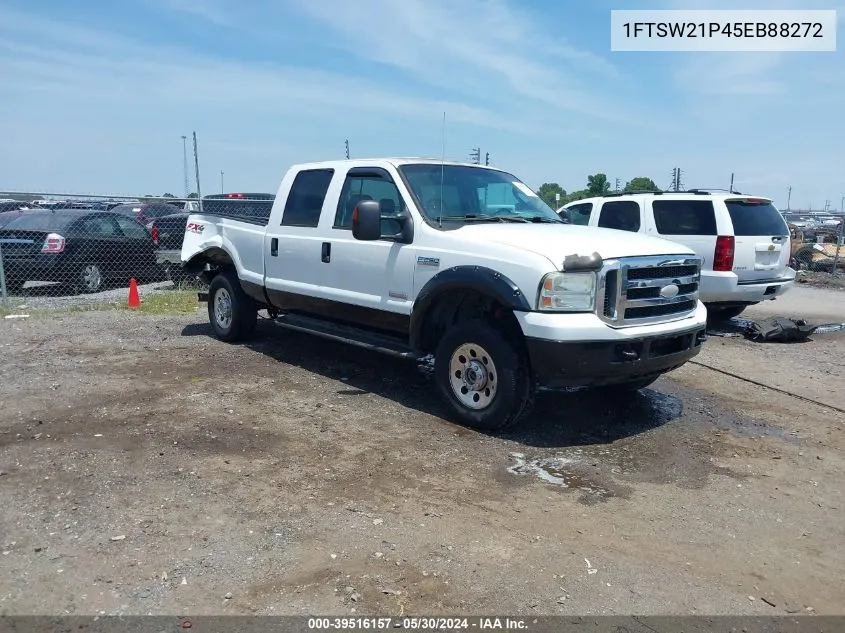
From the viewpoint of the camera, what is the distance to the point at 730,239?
8875 mm

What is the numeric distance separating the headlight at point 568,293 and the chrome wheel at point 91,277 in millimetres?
10300

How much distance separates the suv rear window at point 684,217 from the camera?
911 cm

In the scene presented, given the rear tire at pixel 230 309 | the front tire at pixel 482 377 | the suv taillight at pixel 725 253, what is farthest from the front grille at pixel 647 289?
the rear tire at pixel 230 309

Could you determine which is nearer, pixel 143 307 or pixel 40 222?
pixel 143 307

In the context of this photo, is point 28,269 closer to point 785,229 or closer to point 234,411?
point 234,411

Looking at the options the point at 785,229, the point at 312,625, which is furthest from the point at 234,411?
the point at 785,229

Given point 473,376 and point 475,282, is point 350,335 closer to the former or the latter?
point 473,376

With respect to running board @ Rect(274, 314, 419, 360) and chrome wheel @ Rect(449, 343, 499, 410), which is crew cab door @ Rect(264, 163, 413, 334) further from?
chrome wheel @ Rect(449, 343, 499, 410)

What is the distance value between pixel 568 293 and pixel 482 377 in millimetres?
920

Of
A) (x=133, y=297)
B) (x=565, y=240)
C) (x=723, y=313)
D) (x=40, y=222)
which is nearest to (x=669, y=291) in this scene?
(x=565, y=240)

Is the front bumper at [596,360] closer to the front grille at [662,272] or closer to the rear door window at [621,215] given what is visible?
the front grille at [662,272]

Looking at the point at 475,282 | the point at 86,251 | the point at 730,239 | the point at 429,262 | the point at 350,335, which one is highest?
the point at 730,239

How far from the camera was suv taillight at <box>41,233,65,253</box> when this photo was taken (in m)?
11.8

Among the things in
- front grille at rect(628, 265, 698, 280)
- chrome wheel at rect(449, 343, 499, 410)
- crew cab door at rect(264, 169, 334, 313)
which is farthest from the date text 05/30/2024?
crew cab door at rect(264, 169, 334, 313)
